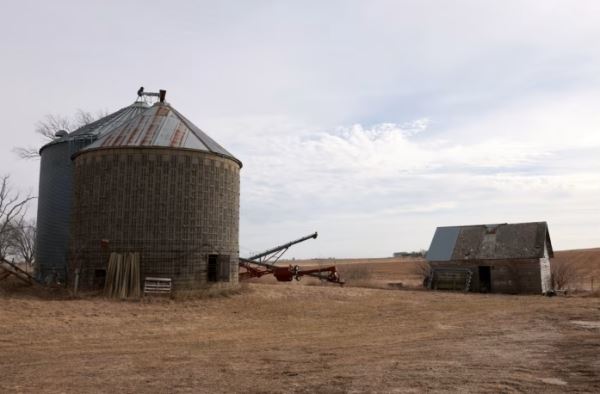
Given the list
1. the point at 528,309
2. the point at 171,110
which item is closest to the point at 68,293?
the point at 171,110

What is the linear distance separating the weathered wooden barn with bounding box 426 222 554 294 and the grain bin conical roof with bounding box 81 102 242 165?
19.8 meters

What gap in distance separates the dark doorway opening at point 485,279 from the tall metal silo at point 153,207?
21047 millimetres

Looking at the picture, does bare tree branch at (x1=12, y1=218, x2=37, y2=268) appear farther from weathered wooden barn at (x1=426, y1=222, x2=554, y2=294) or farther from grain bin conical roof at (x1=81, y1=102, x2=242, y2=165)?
weathered wooden barn at (x1=426, y1=222, x2=554, y2=294)

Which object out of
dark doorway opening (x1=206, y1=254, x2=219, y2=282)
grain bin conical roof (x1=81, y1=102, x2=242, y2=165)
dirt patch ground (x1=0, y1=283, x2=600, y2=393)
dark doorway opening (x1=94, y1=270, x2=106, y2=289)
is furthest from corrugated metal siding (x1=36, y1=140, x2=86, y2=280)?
dark doorway opening (x1=206, y1=254, x2=219, y2=282)

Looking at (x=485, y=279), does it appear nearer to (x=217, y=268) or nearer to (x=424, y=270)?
(x=424, y=270)

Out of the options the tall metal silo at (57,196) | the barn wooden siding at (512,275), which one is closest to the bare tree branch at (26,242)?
the tall metal silo at (57,196)

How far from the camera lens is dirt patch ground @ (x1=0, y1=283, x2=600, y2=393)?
9375 millimetres

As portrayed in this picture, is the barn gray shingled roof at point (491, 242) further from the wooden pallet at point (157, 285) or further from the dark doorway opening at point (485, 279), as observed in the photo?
the wooden pallet at point (157, 285)

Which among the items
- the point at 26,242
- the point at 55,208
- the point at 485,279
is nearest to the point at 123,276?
the point at 55,208

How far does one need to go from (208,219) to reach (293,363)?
46.8ft

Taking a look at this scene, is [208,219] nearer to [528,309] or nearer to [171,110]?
Answer: [171,110]

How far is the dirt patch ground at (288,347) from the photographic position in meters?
9.38

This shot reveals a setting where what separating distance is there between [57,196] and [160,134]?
8400 millimetres

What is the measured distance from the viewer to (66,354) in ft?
40.4
